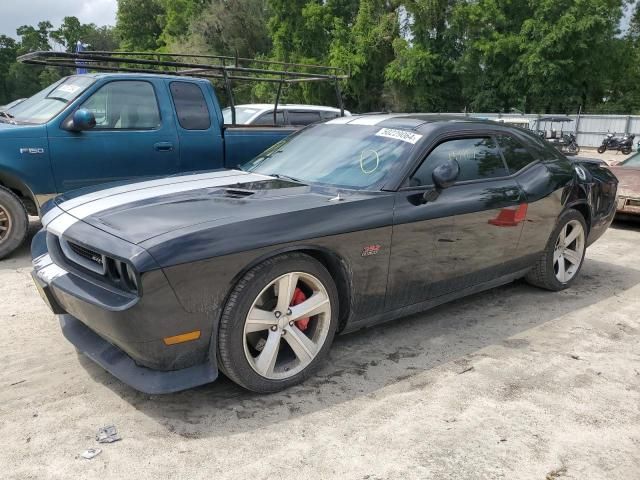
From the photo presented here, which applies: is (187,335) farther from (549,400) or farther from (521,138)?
(521,138)

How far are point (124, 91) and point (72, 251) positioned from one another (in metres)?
3.27

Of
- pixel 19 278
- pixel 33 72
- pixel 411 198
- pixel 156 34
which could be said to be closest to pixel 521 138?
pixel 411 198

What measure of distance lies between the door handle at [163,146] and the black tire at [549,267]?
12.8 ft

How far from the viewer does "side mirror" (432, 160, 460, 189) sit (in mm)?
3582

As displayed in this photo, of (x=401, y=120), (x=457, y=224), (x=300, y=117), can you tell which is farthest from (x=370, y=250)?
(x=300, y=117)

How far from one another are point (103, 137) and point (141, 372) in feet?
11.9

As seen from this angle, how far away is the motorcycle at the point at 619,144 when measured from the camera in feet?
81.9

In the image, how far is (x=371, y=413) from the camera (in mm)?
2902

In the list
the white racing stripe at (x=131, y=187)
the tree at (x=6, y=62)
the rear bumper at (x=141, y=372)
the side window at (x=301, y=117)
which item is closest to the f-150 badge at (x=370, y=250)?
the rear bumper at (x=141, y=372)

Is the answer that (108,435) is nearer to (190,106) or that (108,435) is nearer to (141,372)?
(141,372)

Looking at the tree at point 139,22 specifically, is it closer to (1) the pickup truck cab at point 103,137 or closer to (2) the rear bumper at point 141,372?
(1) the pickup truck cab at point 103,137

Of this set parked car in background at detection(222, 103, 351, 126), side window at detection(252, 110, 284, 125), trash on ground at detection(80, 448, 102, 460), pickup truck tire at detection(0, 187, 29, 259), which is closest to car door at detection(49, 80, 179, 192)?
pickup truck tire at detection(0, 187, 29, 259)

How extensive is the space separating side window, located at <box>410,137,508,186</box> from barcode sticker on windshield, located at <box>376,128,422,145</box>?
0.50ft

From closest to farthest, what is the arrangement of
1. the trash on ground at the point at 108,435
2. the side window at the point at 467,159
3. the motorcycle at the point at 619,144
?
the trash on ground at the point at 108,435 → the side window at the point at 467,159 → the motorcycle at the point at 619,144
